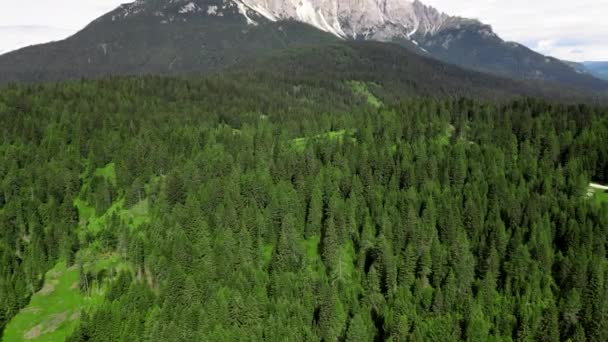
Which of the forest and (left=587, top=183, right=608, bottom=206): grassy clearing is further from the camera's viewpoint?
(left=587, top=183, right=608, bottom=206): grassy clearing

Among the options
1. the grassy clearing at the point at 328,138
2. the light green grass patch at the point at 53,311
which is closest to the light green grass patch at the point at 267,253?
the light green grass patch at the point at 53,311

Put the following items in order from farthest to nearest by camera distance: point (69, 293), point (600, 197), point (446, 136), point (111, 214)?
point (446, 136) < point (111, 214) < point (600, 197) < point (69, 293)

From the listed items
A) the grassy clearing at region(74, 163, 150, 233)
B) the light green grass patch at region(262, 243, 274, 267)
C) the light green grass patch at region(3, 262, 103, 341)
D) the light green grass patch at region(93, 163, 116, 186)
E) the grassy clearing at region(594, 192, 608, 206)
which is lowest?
the light green grass patch at region(3, 262, 103, 341)

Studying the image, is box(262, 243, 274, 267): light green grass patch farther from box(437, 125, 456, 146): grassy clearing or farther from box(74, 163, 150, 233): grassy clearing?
box(437, 125, 456, 146): grassy clearing

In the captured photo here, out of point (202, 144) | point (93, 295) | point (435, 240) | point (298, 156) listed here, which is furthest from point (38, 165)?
point (435, 240)

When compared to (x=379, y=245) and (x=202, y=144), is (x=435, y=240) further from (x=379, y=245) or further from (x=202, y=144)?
(x=202, y=144)

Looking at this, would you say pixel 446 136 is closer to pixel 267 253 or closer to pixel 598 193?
pixel 598 193

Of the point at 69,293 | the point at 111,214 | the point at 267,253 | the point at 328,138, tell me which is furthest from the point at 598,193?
the point at 69,293

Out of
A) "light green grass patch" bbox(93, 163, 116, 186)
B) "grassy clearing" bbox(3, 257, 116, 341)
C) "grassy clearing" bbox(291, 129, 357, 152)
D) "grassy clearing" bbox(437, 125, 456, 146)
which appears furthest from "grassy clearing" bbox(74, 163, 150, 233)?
"grassy clearing" bbox(437, 125, 456, 146)

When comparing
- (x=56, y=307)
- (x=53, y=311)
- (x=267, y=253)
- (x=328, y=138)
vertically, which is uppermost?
(x=328, y=138)
